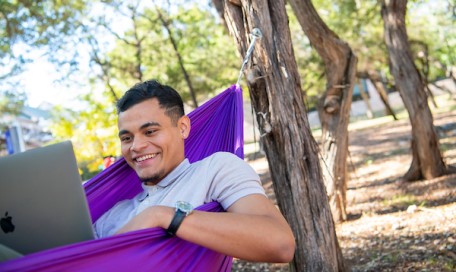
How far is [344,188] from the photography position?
4602 millimetres

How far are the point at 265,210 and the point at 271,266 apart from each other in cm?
253

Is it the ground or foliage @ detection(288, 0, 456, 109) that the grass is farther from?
foliage @ detection(288, 0, 456, 109)

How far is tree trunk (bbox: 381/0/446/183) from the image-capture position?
5.72 meters

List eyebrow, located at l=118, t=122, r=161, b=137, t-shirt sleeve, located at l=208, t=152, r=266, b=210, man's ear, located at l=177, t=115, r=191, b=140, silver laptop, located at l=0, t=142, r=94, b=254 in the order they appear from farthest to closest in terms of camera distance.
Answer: man's ear, located at l=177, t=115, r=191, b=140 → eyebrow, located at l=118, t=122, r=161, b=137 → t-shirt sleeve, located at l=208, t=152, r=266, b=210 → silver laptop, located at l=0, t=142, r=94, b=254

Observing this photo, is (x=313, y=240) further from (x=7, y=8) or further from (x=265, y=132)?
(x=7, y=8)

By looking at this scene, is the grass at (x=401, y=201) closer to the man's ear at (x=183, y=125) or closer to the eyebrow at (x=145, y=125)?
the man's ear at (x=183, y=125)

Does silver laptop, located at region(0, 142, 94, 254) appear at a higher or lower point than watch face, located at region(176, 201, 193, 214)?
higher

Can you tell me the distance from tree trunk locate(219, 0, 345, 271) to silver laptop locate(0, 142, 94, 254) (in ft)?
4.16

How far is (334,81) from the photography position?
4344 mm

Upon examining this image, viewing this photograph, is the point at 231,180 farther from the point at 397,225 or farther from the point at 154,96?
the point at 397,225

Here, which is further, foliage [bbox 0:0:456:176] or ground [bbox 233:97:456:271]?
foliage [bbox 0:0:456:176]

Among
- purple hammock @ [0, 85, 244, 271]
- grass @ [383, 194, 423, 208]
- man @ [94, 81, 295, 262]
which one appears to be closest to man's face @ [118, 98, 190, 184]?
man @ [94, 81, 295, 262]

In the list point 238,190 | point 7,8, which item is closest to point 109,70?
point 7,8

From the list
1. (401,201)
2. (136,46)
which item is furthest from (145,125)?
(136,46)
